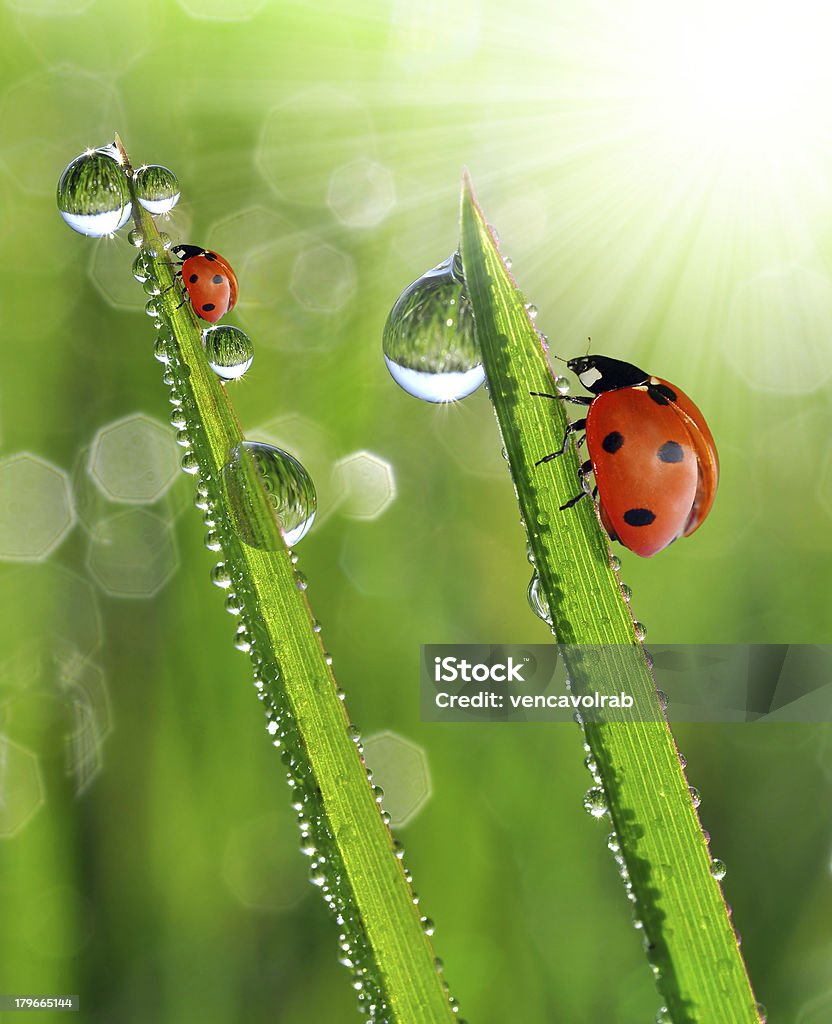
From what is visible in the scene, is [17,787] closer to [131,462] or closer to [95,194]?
[131,462]

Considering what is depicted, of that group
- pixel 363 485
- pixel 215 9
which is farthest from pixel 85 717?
pixel 215 9

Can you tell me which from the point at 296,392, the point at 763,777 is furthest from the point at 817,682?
the point at 296,392

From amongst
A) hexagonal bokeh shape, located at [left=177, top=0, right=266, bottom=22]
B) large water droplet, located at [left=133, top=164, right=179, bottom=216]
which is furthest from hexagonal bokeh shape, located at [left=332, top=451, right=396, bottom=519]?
hexagonal bokeh shape, located at [left=177, top=0, right=266, bottom=22]

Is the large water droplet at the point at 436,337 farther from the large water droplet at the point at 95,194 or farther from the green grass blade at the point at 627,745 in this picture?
the large water droplet at the point at 95,194

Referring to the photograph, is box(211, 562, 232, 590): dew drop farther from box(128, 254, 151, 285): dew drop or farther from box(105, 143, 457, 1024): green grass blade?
box(128, 254, 151, 285): dew drop

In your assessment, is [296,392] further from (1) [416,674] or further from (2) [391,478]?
(1) [416,674]

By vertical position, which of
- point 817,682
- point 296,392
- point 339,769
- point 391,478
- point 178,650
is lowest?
point 339,769
